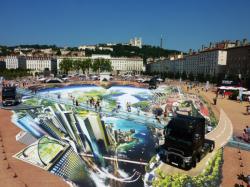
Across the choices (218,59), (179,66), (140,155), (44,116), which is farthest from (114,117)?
(179,66)

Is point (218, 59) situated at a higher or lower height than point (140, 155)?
higher

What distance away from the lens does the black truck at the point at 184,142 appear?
1686 cm

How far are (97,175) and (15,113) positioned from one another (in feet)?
58.6

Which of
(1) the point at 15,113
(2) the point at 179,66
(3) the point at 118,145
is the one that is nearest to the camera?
(3) the point at 118,145

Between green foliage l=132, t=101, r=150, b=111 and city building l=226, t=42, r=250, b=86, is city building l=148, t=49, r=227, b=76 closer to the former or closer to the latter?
city building l=226, t=42, r=250, b=86

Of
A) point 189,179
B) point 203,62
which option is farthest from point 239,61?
point 189,179

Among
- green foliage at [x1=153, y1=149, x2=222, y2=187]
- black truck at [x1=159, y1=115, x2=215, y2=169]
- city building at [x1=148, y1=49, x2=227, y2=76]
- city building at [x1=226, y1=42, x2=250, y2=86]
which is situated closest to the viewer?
green foliage at [x1=153, y1=149, x2=222, y2=187]

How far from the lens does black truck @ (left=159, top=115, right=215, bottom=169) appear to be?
1686 centimetres

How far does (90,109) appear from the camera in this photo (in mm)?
34094

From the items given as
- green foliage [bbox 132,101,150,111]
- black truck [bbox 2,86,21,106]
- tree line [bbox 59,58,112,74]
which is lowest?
green foliage [bbox 132,101,150,111]

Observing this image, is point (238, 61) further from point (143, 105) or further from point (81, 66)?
point (143, 105)

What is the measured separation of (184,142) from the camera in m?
16.8

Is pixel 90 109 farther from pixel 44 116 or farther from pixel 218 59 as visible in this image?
pixel 218 59

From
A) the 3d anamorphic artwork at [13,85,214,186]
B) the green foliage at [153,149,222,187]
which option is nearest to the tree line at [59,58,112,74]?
the 3d anamorphic artwork at [13,85,214,186]
